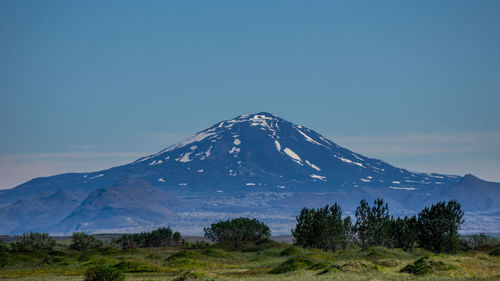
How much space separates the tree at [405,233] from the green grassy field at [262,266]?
235 cm

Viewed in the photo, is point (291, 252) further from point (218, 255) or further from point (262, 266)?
point (262, 266)

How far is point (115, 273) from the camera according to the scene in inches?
2261

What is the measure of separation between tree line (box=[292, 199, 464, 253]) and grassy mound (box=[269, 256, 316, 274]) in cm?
3605

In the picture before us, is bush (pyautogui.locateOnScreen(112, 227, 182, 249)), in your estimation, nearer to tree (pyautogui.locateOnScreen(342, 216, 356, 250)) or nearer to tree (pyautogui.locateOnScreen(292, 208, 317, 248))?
tree (pyautogui.locateOnScreen(342, 216, 356, 250))

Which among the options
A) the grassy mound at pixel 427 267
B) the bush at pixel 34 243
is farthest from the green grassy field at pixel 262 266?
the bush at pixel 34 243

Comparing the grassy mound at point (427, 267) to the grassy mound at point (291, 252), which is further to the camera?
the grassy mound at point (291, 252)

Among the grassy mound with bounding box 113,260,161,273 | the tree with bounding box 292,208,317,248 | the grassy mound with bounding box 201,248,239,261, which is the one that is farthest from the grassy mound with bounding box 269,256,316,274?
the tree with bounding box 292,208,317,248

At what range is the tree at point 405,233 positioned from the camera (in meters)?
120

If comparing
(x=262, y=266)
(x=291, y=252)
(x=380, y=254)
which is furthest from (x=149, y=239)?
(x=262, y=266)

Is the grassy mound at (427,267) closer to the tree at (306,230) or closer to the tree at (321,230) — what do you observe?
the tree at (321,230)

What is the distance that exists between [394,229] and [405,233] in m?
3.38

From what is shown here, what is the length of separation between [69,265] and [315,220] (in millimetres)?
47001

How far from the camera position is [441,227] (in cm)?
11906

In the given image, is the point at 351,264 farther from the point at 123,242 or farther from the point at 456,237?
the point at 123,242
